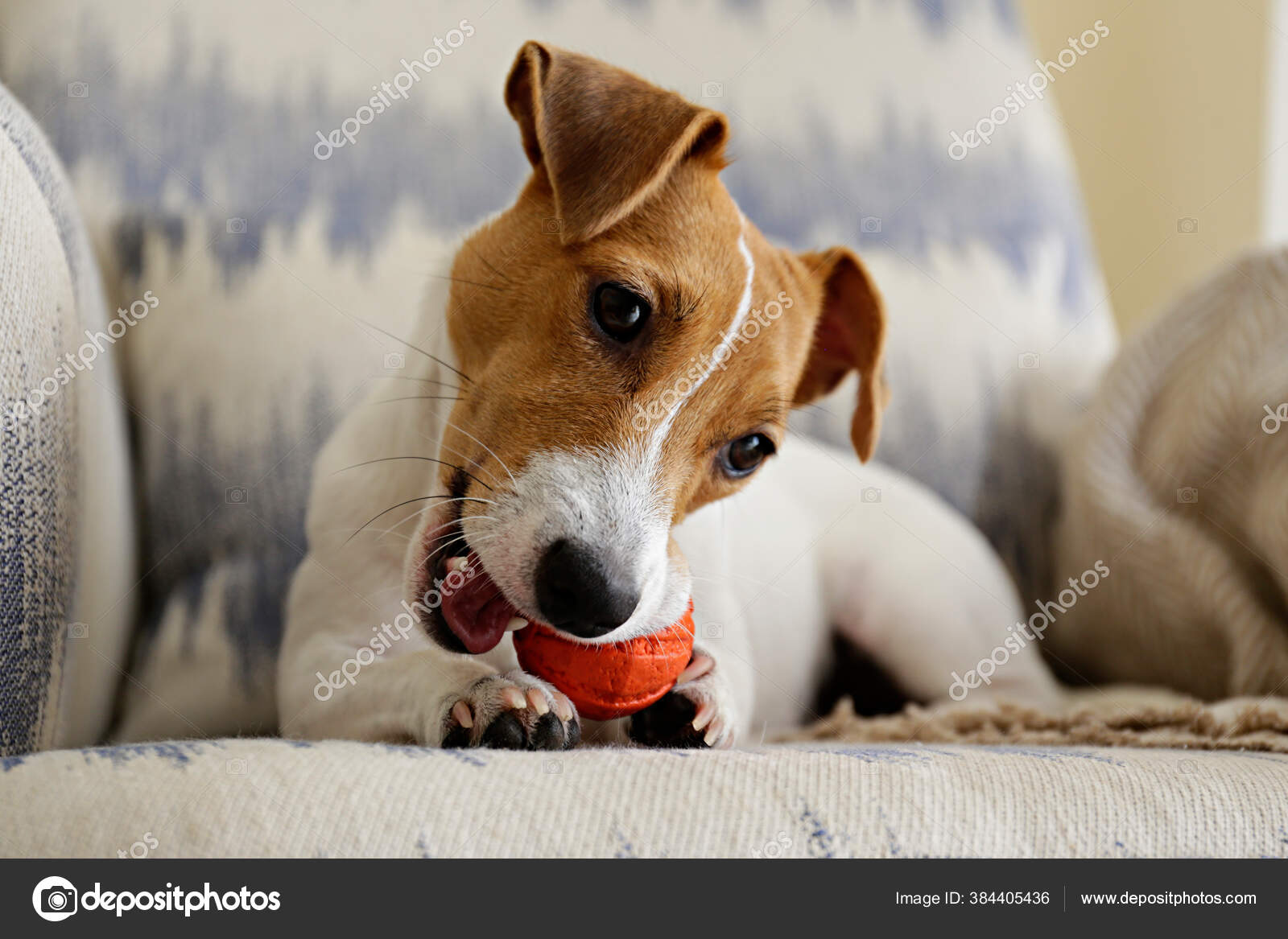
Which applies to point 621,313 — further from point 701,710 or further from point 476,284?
point 701,710

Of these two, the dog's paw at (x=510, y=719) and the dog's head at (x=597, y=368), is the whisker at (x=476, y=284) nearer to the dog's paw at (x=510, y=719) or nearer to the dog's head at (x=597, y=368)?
the dog's head at (x=597, y=368)

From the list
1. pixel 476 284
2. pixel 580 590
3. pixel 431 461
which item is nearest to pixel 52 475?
pixel 431 461

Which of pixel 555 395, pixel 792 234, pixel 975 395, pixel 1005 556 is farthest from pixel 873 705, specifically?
pixel 555 395

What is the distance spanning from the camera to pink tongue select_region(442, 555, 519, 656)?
111 centimetres

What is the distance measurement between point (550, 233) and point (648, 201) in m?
0.13

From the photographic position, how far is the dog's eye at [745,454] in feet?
4.33

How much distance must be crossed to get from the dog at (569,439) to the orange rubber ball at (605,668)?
0.08 ft

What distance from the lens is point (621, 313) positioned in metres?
1.18

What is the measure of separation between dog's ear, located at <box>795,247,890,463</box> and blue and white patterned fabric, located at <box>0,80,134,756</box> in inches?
39.6

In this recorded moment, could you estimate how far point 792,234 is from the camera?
211cm

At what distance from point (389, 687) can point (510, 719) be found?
0.22 metres

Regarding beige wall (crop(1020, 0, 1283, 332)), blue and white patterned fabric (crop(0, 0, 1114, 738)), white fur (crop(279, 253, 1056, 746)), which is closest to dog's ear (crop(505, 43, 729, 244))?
white fur (crop(279, 253, 1056, 746))

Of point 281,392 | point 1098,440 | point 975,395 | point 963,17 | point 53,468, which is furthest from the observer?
point 963,17

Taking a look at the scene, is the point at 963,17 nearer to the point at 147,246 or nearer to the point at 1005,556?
the point at 1005,556
